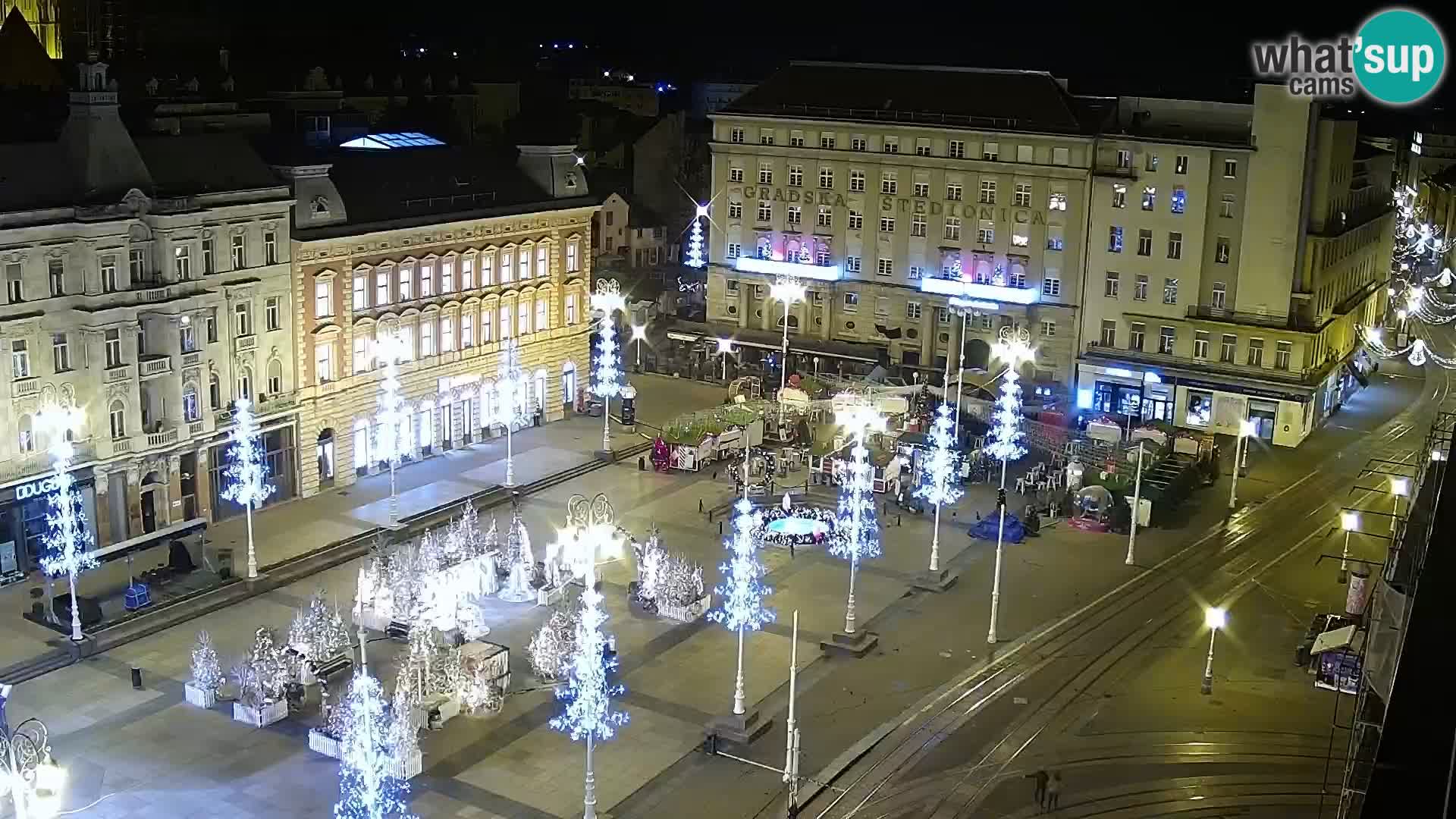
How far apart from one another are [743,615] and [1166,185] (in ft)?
154

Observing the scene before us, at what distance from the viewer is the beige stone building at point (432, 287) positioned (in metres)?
63.5

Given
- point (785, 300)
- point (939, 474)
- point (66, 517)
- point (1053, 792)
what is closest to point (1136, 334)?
point (785, 300)

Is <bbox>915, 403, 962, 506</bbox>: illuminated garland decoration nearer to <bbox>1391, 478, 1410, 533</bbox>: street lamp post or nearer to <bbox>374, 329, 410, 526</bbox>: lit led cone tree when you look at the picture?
<bbox>1391, 478, 1410, 533</bbox>: street lamp post

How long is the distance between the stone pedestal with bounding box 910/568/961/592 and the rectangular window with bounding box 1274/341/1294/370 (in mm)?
30177

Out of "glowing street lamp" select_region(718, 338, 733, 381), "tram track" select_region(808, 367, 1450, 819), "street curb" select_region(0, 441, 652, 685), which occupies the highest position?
"glowing street lamp" select_region(718, 338, 733, 381)

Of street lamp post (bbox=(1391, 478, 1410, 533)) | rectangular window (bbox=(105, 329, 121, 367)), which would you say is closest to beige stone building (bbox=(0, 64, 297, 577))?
rectangular window (bbox=(105, 329, 121, 367))

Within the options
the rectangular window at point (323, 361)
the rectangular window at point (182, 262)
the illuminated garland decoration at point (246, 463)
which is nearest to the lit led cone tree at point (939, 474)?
the illuminated garland decoration at point (246, 463)

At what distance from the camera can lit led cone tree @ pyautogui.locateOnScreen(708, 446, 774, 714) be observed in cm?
4662

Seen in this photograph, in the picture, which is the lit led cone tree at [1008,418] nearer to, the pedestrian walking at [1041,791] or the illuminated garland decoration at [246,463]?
the pedestrian walking at [1041,791]

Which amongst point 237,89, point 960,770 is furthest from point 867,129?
point 960,770

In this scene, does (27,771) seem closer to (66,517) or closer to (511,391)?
(66,517)

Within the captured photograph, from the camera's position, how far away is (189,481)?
58.2 meters

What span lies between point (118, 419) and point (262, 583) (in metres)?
8.67

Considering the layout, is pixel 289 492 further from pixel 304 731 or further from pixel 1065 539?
pixel 1065 539
